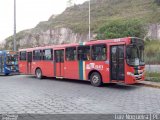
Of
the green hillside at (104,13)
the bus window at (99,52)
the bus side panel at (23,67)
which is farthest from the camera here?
the green hillside at (104,13)

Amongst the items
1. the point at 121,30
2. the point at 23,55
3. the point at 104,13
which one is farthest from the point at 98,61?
the point at 104,13

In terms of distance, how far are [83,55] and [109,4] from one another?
240 ft

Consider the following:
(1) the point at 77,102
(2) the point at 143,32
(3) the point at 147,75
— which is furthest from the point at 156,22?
(1) the point at 77,102

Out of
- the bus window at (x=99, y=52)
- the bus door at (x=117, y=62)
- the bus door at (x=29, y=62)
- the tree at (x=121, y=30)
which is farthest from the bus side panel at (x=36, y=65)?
the tree at (x=121, y=30)

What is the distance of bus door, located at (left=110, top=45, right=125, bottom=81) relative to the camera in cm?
1340

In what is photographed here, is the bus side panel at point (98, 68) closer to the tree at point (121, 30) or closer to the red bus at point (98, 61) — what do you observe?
the red bus at point (98, 61)

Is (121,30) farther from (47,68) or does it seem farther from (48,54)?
(47,68)

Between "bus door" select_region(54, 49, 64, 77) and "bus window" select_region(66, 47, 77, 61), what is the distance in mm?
594

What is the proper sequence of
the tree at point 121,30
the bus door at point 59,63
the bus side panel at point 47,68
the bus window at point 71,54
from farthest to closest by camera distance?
the tree at point 121,30, the bus side panel at point 47,68, the bus door at point 59,63, the bus window at point 71,54

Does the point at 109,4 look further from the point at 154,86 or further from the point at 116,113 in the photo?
the point at 116,113

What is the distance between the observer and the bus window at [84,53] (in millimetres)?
15439

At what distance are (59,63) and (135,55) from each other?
6131mm

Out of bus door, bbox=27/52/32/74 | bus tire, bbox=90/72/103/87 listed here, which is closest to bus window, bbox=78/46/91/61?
bus tire, bbox=90/72/103/87

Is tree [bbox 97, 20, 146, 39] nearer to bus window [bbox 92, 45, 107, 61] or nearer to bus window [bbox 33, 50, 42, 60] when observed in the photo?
bus window [bbox 33, 50, 42, 60]
